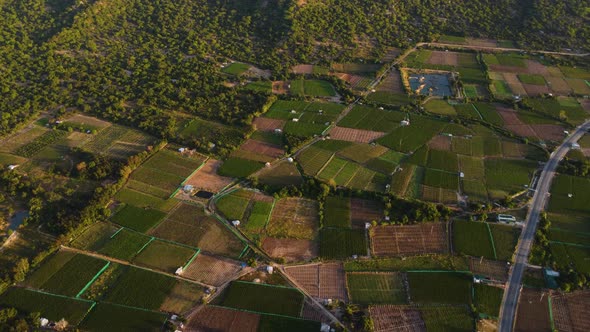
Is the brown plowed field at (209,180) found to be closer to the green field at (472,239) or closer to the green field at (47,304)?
the green field at (47,304)

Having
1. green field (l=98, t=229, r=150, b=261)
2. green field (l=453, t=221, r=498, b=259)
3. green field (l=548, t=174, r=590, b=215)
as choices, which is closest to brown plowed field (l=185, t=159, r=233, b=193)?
green field (l=98, t=229, r=150, b=261)

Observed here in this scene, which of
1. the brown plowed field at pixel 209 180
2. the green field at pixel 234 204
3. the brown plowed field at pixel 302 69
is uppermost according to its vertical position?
the brown plowed field at pixel 302 69

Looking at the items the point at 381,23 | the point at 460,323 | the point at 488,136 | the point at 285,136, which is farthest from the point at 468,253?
the point at 381,23

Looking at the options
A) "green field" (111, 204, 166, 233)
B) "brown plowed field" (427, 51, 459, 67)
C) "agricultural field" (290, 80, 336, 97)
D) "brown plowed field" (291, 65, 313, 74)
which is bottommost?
"green field" (111, 204, 166, 233)

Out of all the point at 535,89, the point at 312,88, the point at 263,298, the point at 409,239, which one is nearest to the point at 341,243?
the point at 409,239

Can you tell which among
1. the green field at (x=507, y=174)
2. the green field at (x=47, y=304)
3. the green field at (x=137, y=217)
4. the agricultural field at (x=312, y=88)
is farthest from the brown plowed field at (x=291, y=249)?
the agricultural field at (x=312, y=88)

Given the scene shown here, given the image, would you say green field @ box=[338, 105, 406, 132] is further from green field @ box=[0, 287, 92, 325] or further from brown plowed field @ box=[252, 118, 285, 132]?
green field @ box=[0, 287, 92, 325]
